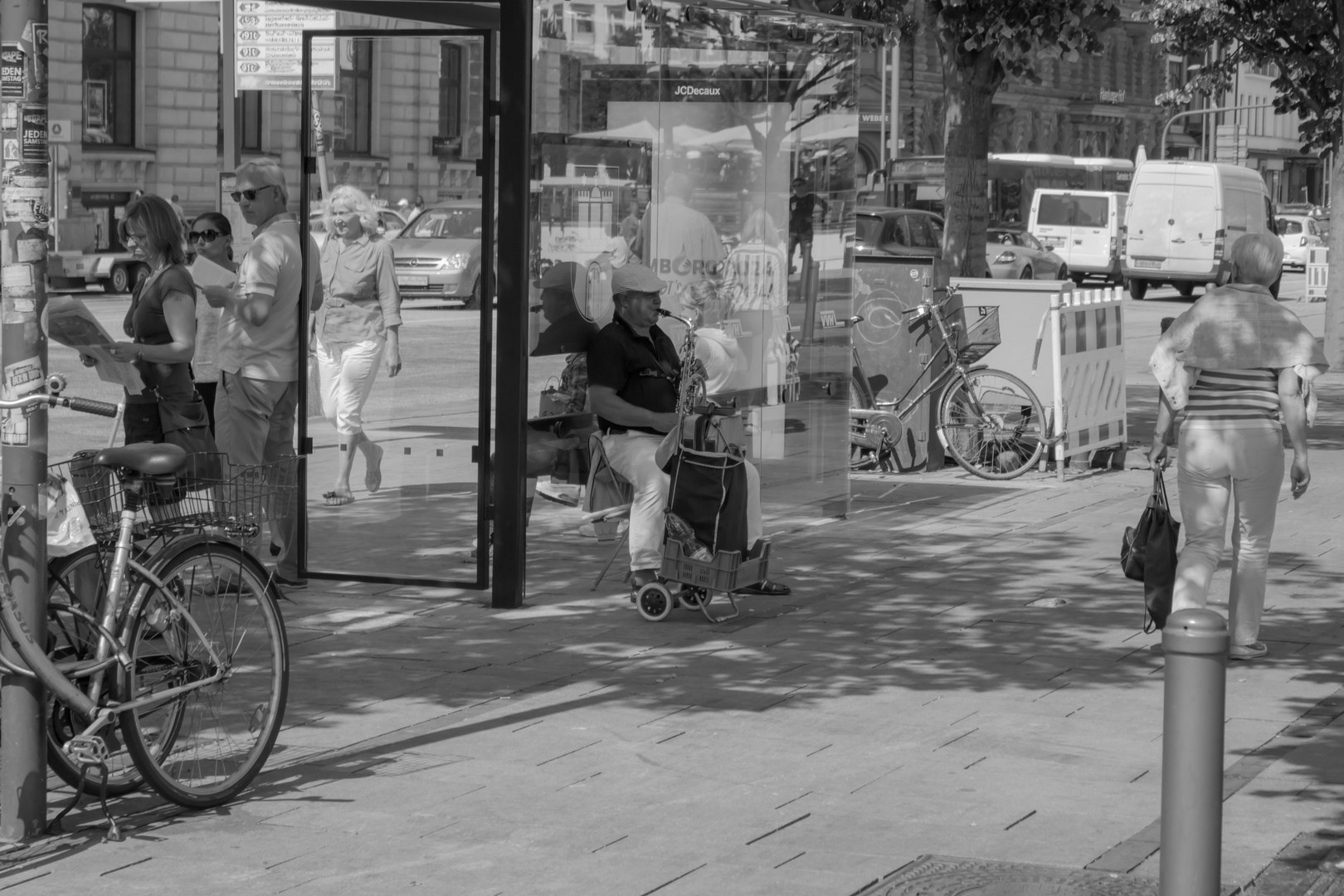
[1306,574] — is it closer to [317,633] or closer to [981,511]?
[981,511]

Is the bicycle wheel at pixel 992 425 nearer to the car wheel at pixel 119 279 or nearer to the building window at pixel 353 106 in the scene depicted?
the building window at pixel 353 106

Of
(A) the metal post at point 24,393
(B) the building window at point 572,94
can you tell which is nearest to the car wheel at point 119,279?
(B) the building window at point 572,94

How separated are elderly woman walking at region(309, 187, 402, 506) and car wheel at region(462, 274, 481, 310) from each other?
2.14 ft

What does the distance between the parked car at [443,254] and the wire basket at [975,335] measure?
355cm

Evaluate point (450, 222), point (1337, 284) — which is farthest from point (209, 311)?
point (1337, 284)

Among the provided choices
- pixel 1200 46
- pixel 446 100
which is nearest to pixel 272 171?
pixel 446 100

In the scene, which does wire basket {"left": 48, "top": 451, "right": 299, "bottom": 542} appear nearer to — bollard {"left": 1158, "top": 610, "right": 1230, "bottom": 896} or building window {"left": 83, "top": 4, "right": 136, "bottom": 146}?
bollard {"left": 1158, "top": 610, "right": 1230, "bottom": 896}

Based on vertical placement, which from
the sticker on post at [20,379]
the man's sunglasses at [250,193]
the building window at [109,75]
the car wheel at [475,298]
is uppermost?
the building window at [109,75]

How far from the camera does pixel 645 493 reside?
8125mm

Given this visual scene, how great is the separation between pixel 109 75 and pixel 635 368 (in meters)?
33.2

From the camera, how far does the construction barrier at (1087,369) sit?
486 inches

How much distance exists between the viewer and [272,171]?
8.49 metres

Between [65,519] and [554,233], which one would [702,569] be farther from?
[65,519]

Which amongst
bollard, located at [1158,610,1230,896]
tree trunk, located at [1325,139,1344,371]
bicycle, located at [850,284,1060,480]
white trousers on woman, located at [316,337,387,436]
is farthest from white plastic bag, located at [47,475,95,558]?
tree trunk, located at [1325,139,1344,371]
